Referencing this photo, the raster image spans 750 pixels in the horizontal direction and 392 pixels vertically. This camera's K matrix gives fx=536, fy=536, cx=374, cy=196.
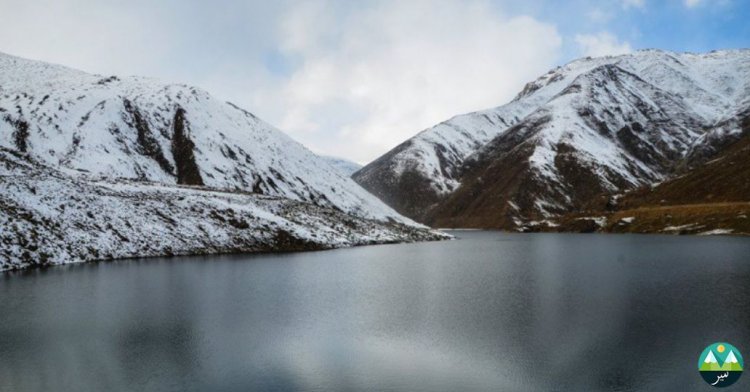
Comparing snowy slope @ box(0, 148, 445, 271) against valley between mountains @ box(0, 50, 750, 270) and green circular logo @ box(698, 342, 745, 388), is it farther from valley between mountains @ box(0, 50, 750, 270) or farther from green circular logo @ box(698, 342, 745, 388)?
green circular logo @ box(698, 342, 745, 388)

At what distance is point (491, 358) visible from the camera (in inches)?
947

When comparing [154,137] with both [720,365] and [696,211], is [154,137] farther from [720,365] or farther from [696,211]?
[720,365]

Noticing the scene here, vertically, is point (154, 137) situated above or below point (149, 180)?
above

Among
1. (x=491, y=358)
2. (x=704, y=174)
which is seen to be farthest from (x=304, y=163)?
(x=491, y=358)

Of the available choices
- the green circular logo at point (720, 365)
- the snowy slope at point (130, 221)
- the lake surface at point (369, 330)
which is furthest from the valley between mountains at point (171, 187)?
the green circular logo at point (720, 365)

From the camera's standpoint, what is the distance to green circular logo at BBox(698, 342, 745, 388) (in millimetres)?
20859

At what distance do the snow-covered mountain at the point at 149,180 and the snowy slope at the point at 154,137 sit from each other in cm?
48

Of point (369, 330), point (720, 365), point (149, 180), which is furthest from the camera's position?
point (149, 180)

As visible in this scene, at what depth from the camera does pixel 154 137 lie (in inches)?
6014

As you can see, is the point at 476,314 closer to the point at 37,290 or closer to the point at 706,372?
the point at 706,372

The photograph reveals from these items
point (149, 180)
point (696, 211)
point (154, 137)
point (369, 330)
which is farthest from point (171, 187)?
point (696, 211)

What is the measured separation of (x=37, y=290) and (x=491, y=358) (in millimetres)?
39285

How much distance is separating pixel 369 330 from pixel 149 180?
109m

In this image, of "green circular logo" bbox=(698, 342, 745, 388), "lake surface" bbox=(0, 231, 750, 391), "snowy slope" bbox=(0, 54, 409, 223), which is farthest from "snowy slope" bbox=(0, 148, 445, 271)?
"green circular logo" bbox=(698, 342, 745, 388)
